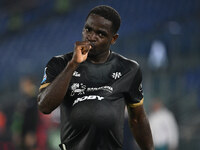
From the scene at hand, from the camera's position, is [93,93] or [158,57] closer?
[93,93]

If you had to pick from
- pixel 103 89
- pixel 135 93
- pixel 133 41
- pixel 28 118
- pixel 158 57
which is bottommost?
pixel 158 57

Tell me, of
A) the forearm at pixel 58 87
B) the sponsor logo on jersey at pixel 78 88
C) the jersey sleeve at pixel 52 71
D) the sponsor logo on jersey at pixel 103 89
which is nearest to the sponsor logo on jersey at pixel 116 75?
the sponsor logo on jersey at pixel 103 89

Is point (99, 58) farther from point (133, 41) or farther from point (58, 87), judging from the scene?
point (133, 41)

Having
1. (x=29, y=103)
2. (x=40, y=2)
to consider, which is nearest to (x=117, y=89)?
(x=29, y=103)

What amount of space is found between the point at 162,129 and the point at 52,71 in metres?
7.62

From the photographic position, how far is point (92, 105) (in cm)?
304

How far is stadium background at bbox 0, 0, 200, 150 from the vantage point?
11.6 meters

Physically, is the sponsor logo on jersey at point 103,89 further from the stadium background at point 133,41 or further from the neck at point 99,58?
the stadium background at point 133,41

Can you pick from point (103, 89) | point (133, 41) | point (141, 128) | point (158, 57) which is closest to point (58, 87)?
point (103, 89)

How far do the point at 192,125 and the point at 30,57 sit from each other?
23.0 feet

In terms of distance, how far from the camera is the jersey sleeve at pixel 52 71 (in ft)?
9.89

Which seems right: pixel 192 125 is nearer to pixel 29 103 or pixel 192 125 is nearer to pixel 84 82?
pixel 29 103

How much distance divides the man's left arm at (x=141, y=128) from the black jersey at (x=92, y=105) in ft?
0.76

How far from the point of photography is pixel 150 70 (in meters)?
11.1
